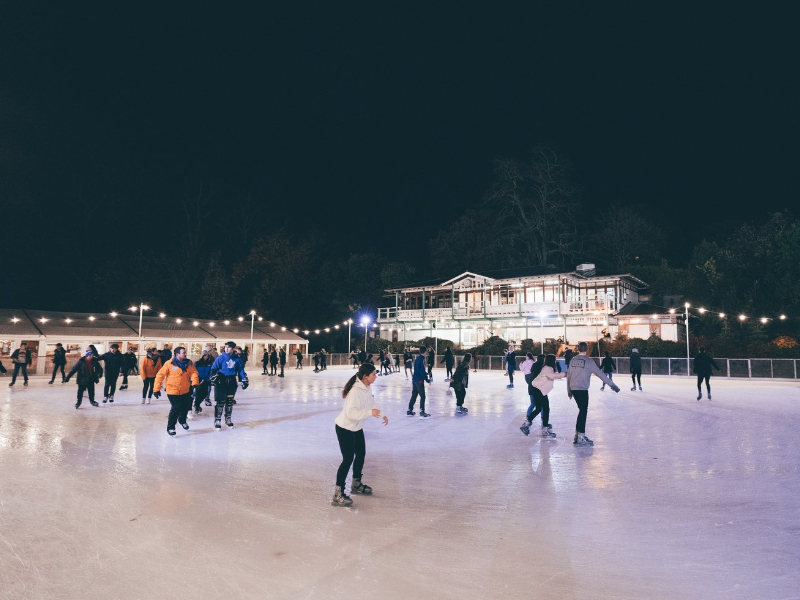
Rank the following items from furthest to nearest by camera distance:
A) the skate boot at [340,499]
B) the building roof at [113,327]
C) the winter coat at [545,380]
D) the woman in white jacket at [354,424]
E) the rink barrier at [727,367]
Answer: the building roof at [113,327], the rink barrier at [727,367], the winter coat at [545,380], the woman in white jacket at [354,424], the skate boot at [340,499]

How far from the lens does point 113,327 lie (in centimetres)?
3064

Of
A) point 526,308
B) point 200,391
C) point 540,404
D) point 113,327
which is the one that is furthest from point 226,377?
point 526,308

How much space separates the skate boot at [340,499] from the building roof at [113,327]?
27.4 meters

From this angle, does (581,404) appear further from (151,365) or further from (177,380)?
(151,365)

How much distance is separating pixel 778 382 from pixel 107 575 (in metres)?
28.6

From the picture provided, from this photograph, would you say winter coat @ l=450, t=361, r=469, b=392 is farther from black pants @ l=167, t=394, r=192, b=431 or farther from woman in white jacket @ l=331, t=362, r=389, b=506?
woman in white jacket @ l=331, t=362, r=389, b=506

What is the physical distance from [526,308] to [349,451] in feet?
132

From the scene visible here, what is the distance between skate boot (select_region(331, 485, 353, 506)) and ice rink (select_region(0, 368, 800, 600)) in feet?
0.24

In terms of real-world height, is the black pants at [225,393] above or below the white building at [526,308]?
below

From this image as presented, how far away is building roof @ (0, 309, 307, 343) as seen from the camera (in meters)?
27.1

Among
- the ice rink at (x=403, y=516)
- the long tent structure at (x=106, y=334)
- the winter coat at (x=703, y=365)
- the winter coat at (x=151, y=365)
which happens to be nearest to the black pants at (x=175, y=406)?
the ice rink at (x=403, y=516)

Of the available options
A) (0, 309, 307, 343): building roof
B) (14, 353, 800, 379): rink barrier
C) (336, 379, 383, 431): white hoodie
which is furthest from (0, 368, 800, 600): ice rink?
(0, 309, 307, 343): building roof

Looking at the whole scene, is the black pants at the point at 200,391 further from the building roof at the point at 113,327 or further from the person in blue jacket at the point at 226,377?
the building roof at the point at 113,327

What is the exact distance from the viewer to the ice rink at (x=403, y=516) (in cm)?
341
